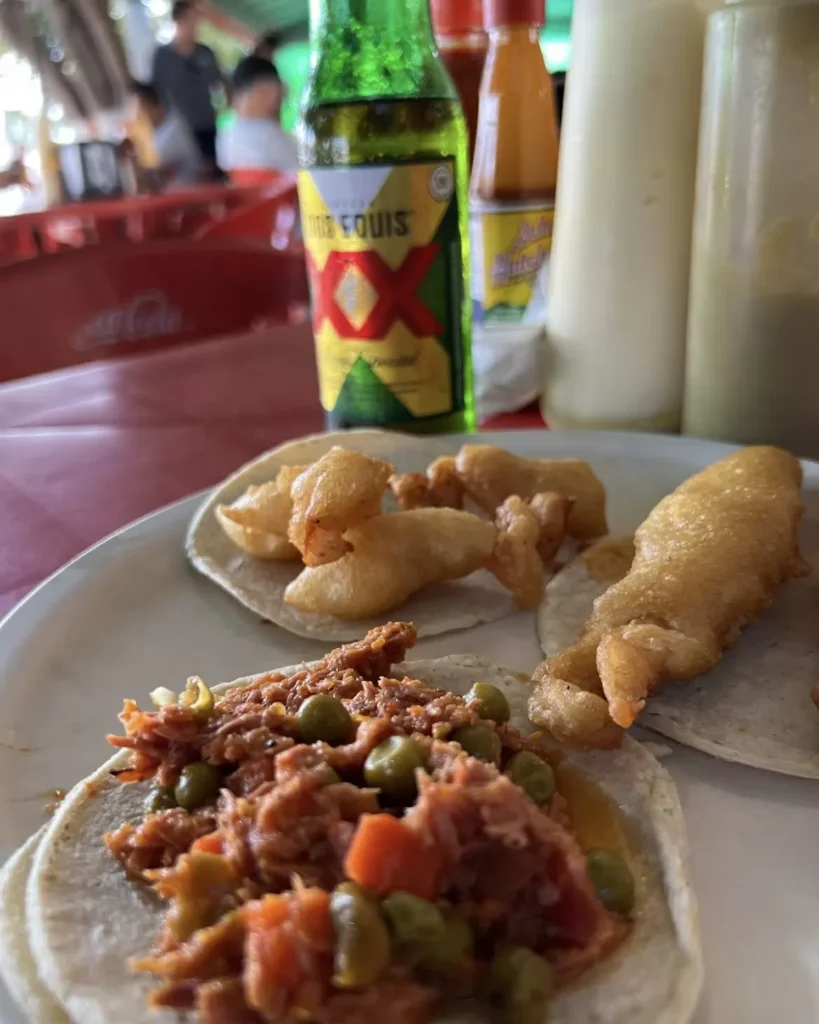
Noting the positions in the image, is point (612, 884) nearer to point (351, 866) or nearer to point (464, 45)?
point (351, 866)

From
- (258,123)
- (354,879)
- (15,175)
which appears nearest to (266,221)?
(258,123)

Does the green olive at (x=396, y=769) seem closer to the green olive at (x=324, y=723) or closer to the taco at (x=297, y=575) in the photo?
the green olive at (x=324, y=723)

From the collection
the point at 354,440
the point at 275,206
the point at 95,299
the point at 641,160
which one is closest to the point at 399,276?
the point at 354,440

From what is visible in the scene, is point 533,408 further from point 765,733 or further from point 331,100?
point 765,733

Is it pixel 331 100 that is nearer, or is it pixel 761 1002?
pixel 761 1002

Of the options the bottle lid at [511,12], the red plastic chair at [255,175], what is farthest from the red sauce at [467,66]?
the red plastic chair at [255,175]

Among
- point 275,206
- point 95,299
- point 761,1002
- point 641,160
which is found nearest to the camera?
point 761,1002

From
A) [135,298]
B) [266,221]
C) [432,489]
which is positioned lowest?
[432,489]
